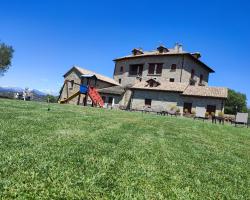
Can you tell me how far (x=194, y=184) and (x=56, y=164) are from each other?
2438 millimetres

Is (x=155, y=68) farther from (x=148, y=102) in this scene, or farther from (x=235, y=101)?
(x=235, y=101)

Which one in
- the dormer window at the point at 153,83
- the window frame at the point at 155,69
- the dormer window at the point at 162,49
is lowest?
the dormer window at the point at 153,83

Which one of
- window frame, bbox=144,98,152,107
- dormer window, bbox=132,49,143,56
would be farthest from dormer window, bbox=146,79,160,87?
dormer window, bbox=132,49,143,56

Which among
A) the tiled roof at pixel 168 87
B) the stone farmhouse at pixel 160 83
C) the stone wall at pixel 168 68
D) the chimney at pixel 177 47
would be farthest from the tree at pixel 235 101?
the tiled roof at pixel 168 87

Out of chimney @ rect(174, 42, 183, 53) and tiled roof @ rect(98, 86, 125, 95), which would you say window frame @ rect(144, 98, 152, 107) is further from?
chimney @ rect(174, 42, 183, 53)

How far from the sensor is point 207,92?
37406 millimetres

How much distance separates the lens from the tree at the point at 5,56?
56875 millimetres

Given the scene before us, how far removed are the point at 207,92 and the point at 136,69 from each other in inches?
670

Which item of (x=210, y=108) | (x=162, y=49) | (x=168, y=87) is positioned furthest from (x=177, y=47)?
(x=210, y=108)

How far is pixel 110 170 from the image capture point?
512cm

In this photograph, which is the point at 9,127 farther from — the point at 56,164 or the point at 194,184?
the point at 194,184

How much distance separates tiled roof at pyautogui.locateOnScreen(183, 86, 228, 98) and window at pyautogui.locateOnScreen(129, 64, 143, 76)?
13.3m

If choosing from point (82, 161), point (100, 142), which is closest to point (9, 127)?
point (100, 142)

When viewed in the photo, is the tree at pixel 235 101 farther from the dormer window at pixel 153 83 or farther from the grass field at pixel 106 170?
the grass field at pixel 106 170
